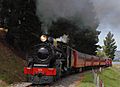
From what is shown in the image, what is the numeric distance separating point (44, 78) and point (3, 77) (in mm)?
3022

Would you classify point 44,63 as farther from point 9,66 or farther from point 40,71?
point 9,66

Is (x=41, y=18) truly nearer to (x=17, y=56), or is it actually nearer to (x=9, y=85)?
(x=17, y=56)

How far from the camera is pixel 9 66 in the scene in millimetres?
21594

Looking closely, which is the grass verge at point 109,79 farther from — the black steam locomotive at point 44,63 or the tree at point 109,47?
the tree at point 109,47

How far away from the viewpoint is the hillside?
19.4 meters

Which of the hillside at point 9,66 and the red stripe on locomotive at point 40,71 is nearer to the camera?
the red stripe on locomotive at point 40,71

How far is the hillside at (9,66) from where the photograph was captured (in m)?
19.4

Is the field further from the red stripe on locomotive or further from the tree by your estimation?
the tree

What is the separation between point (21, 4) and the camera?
2503cm

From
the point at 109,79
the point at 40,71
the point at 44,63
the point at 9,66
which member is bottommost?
the point at 109,79

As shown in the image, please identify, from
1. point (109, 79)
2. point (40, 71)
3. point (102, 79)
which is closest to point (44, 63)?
point (40, 71)

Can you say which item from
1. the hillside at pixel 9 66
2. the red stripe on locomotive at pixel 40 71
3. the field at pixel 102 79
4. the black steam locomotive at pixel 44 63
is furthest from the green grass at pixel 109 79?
the hillside at pixel 9 66

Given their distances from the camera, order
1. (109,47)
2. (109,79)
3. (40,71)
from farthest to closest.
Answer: (109,47) < (109,79) < (40,71)

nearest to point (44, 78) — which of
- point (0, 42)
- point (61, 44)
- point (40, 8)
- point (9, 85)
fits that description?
point (9, 85)
